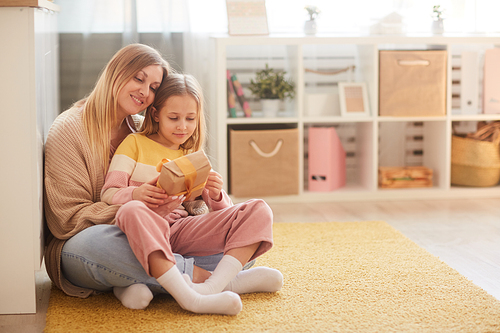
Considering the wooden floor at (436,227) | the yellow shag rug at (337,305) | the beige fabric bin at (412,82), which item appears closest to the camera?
the yellow shag rug at (337,305)

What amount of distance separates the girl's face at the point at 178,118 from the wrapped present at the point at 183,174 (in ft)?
0.55

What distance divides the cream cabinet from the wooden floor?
89 mm

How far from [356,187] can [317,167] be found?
0.84 ft

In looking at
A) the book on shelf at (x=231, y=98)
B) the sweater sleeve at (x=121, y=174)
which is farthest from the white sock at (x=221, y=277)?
the book on shelf at (x=231, y=98)

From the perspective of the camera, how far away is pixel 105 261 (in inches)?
46.0

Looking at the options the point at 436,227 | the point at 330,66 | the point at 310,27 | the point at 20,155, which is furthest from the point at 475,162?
the point at 20,155

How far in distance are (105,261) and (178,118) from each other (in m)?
0.41

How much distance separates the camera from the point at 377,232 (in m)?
1.92

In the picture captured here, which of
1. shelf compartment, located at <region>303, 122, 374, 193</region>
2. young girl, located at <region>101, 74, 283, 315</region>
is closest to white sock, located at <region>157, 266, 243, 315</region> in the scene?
young girl, located at <region>101, 74, 283, 315</region>

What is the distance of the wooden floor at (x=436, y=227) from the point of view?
4.45 ft

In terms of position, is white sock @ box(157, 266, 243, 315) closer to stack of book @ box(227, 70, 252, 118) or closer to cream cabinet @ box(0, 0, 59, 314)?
cream cabinet @ box(0, 0, 59, 314)

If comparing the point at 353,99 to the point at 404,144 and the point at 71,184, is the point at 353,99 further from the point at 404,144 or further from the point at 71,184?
the point at 71,184

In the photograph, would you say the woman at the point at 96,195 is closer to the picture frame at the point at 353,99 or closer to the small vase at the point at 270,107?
the small vase at the point at 270,107

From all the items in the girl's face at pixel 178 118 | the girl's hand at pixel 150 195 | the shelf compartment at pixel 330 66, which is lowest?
the girl's hand at pixel 150 195
